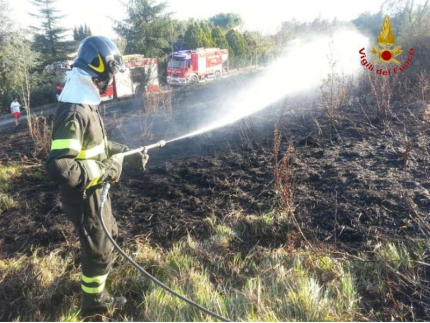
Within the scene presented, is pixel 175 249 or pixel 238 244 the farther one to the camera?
pixel 238 244

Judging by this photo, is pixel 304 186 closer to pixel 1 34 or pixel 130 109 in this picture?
pixel 130 109

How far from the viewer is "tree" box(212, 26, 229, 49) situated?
33.3m

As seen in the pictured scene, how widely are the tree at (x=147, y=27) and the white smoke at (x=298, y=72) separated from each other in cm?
793

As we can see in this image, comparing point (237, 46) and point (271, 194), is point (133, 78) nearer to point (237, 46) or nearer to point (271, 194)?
point (271, 194)

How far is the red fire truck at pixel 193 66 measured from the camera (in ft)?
74.4

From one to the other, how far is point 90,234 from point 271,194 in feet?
9.44

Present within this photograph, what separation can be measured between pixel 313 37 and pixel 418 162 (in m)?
22.3

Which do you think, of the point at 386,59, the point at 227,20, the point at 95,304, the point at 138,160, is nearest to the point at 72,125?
the point at 138,160

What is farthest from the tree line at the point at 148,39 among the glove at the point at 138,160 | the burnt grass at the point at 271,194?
the glove at the point at 138,160

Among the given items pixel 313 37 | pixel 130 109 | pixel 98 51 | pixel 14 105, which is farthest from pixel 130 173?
pixel 313 37

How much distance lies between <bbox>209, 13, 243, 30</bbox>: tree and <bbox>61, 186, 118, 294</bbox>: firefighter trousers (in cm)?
4820

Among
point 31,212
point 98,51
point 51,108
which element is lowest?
point 51,108

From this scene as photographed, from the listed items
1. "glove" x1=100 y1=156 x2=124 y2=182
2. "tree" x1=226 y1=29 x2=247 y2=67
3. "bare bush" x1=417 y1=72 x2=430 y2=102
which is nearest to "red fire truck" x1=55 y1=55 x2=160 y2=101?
"bare bush" x1=417 y1=72 x2=430 y2=102

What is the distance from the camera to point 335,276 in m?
3.06
